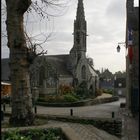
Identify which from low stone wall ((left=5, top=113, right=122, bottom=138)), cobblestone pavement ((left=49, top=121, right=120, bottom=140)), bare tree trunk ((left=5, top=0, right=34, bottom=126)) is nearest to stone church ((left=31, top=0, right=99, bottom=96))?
low stone wall ((left=5, top=113, right=122, bottom=138))

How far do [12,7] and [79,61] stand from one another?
6839 cm

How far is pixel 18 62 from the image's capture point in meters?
15.1

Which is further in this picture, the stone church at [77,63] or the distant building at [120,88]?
the distant building at [120,88]

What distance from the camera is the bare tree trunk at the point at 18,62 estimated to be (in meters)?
15.0

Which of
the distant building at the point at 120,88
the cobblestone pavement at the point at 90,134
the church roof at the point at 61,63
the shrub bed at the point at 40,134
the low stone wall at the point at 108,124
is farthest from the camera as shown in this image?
the distant building at the point at 120,88

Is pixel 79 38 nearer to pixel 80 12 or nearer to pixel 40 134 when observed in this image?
pixel 80 12

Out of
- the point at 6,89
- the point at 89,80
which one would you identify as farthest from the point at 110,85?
the point at 6,89

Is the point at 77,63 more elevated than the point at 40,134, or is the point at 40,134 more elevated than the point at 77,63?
the point at 77,63

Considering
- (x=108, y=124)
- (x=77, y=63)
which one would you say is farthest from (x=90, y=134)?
(x=77, y=63)

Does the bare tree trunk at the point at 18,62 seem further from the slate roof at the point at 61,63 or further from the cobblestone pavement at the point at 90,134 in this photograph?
the slate roof at the point at 61,63

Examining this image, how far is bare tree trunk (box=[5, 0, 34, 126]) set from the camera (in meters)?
15.0

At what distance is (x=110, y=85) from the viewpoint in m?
125

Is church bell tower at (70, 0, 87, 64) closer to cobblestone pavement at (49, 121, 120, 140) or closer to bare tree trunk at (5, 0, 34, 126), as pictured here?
cobblestone pavement at (49, 121, 120, 140)

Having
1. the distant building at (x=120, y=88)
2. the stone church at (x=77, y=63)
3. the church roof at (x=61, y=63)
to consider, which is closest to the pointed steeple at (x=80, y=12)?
the stone church at (x=77, y=63)
